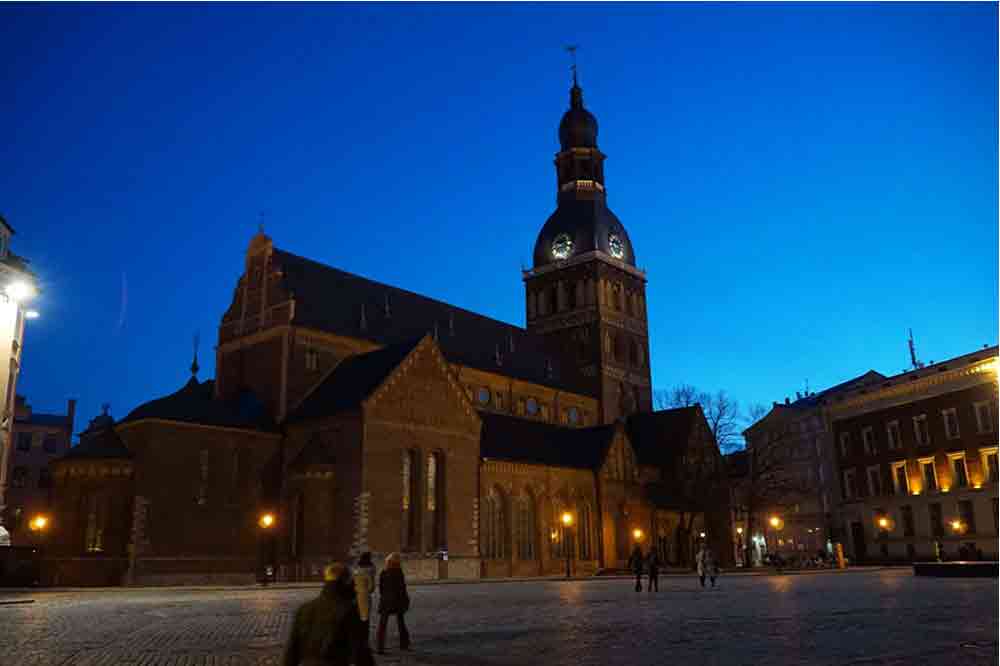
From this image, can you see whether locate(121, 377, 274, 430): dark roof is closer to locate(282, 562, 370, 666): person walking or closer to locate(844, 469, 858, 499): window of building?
locate(282, 562, 370, 666): person walking

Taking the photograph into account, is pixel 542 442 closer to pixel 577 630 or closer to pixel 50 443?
pixel 577 630

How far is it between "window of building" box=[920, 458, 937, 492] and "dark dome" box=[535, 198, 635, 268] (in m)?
30.7

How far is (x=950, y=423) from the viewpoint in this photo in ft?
207

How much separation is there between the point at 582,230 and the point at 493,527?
1339 inches

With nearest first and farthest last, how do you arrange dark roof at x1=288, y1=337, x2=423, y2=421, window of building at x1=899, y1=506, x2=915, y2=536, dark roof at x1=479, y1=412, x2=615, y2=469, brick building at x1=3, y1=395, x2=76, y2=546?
dark roof at x1=288, y1=337, x2=423, y2=421
dark roof at x1=479, y1=412, x2=615, y2=469
window of building at x1=899, y1=506, x2=915, y2=536
brick building at x1=3, y1=395, x2=76, y2=546

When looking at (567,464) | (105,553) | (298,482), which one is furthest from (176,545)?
(567,464)

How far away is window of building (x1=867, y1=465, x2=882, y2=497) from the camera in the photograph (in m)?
69.3

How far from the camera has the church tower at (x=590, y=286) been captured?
77.1 m

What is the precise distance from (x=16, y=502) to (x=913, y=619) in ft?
298

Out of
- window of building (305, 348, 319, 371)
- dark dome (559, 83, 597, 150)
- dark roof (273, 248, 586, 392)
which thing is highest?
dark dome (559, 83, 597, 150)

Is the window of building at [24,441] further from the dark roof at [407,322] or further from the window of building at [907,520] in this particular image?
the window of building at [907,520]

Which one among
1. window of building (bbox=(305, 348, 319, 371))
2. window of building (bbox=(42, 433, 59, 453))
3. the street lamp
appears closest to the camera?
window of building (bbox=(305, 348, 319, 371))

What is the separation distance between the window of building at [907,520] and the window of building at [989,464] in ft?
23.4

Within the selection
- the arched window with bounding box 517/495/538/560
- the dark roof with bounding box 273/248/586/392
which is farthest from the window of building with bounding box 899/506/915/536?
the arched window with bounding box 517/495/538/560
